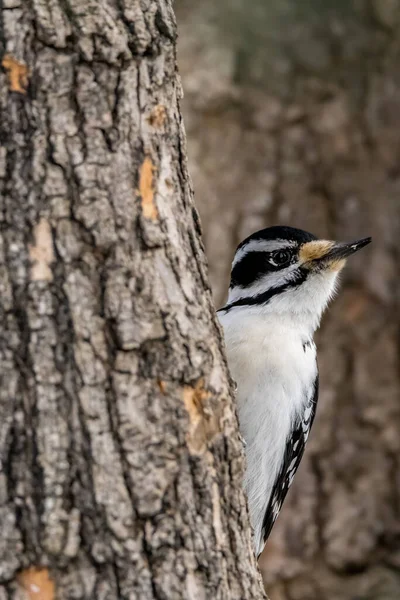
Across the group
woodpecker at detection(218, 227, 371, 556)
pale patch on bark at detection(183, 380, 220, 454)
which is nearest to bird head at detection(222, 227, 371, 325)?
woodpecker at detection(218, 227, 371, 556)

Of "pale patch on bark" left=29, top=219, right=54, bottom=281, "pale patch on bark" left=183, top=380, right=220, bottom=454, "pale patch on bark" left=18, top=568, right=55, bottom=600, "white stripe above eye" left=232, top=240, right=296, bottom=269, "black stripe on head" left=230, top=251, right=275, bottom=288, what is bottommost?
"pale patch on bark" left=18, top=568, right=55, bottom=600

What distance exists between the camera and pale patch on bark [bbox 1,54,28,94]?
8.36 feet

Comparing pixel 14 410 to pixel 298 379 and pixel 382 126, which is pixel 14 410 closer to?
pixel 298 379

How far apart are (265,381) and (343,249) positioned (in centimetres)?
70

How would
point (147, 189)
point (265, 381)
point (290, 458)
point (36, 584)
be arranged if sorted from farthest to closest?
point (290, 458), point (265, 381), point (147, 189), point (36, 584)

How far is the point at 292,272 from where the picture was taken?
14.9 feet

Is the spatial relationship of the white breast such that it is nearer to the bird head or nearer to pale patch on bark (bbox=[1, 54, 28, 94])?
the bird head

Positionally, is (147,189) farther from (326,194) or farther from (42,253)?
(326,194)

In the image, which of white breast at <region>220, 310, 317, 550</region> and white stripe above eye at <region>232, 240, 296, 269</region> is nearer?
white breast at <region>220, 310, 317, 550</region>

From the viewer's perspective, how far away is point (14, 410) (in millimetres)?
2539

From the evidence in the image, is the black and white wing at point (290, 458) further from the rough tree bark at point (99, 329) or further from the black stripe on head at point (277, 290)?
the rough tree bark at point (99, 329)

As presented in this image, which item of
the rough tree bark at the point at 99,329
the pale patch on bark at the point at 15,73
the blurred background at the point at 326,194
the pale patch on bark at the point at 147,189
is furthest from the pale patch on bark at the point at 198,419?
the blurred background at the point at 326,194

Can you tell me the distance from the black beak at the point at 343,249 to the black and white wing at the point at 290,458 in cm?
58

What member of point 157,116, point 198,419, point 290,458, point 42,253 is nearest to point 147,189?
point 157,116
